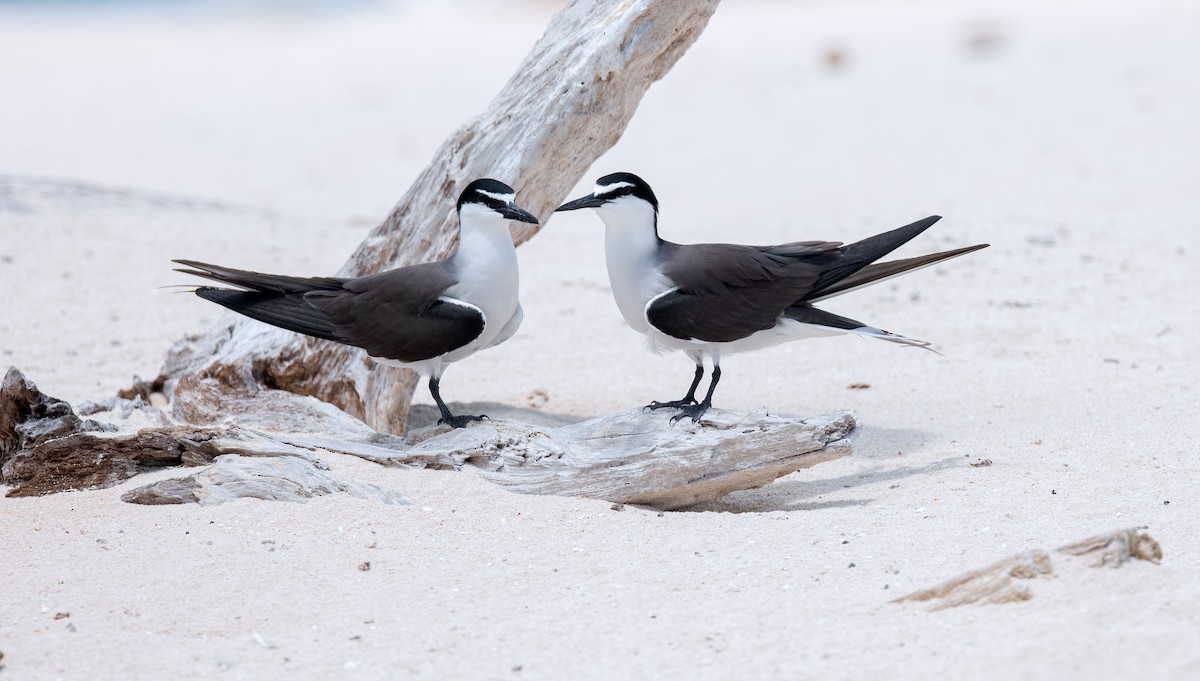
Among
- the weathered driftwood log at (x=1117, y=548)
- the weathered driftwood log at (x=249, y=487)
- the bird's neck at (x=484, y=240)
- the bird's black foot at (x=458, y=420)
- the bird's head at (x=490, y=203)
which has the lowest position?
the weathered driftwood log at (x=249, y=487)

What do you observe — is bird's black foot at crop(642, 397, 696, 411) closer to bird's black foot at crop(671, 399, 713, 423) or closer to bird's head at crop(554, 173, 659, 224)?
bird's black foot at crop(671, 399, 713, 423)

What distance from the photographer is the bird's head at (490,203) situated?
534 centimetres

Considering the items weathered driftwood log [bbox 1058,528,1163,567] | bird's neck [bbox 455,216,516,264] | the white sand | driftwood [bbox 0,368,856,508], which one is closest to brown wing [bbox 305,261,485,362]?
bird's neck [bbox 455,216,516,264]

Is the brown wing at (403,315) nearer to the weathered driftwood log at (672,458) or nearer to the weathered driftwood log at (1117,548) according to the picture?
the weathered driftwood log at (672,458)

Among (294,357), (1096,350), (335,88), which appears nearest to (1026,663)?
(294,357)

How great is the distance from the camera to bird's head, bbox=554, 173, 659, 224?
552 cm

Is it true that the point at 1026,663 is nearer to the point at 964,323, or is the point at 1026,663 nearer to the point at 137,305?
the point at 964,323

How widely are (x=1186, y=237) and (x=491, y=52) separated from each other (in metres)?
17.1

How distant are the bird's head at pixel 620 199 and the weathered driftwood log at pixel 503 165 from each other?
629 millimetres

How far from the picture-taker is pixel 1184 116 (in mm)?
15633

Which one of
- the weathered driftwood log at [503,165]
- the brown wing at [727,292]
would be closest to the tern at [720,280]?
the brown wing at [727,292]

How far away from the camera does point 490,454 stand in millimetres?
5059

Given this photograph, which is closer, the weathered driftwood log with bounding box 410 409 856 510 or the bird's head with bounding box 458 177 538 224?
the weathered driftwood log with bounding box 410 409 856 510

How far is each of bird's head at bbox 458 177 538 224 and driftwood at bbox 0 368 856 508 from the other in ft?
3.02
